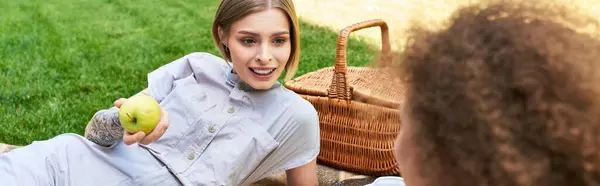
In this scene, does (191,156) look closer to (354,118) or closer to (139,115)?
(139,115)

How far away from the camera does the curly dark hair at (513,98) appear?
0.74 m

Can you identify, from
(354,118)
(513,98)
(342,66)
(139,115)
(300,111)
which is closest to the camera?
(513,98)

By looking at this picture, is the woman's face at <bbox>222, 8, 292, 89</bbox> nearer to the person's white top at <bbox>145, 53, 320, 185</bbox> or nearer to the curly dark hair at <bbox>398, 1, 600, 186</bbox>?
the person's white top at <bbox>145, 53, 320, 185</bbox>

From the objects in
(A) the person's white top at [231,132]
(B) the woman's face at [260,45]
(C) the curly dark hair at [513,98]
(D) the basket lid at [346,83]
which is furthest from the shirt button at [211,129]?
(C) the curly dark hair at [513,98]

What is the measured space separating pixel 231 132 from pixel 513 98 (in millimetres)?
1327

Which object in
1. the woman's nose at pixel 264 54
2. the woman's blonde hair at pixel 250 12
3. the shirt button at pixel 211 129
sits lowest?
the shirt button at pixel 211 129

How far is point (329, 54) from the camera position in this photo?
15.2 feet

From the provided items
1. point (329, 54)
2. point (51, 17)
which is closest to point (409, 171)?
point (329, 54)

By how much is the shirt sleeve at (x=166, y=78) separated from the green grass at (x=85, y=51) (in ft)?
3.70

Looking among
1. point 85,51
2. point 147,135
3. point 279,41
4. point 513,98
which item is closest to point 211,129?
point 147,135

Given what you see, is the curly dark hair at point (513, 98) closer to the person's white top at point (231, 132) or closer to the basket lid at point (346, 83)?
the person's white top at point (231, 132)

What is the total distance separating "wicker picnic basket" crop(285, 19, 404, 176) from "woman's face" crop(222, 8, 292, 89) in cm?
49

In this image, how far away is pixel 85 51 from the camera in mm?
4547

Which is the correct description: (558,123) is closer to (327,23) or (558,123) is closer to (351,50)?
(351,50)
